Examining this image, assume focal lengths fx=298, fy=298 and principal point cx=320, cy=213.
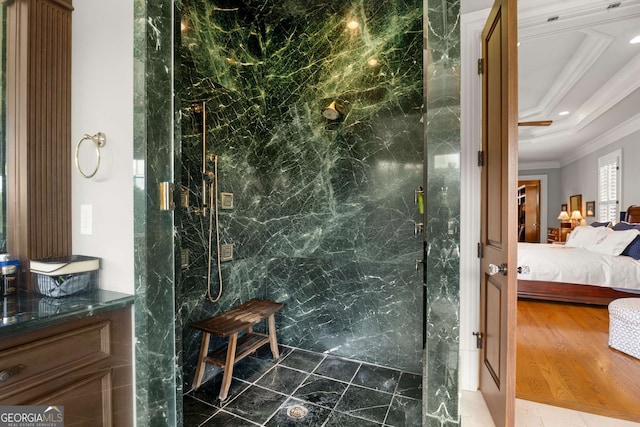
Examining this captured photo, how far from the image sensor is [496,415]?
1.68 metres

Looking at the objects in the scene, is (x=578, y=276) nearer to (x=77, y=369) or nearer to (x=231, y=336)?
(x=231, y=336)

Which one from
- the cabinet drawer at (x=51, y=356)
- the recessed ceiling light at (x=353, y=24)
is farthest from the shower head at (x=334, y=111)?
the cabinet drawer at (x=51, y=356)

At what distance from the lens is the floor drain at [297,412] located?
1811 mm

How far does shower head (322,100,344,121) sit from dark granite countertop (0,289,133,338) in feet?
6.29

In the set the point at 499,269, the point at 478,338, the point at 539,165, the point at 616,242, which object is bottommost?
the point at 478,338

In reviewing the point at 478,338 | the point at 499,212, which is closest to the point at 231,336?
the point at 478,338

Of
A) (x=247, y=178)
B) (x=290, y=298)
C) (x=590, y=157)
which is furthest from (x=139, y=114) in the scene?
(x=590, y=157)

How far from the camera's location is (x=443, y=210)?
131 centimetres

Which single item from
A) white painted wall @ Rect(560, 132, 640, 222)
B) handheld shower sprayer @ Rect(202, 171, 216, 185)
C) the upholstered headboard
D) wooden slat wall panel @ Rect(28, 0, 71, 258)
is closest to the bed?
the upholstered headboard

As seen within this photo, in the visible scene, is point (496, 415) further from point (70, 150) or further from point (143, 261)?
point (70, 150)

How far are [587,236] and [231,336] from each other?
5.28m

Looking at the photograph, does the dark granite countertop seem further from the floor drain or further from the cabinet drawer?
the floor drain

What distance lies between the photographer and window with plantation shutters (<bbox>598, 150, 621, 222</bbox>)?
522cm

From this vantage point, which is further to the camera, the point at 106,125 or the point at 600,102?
the point at 600,102
